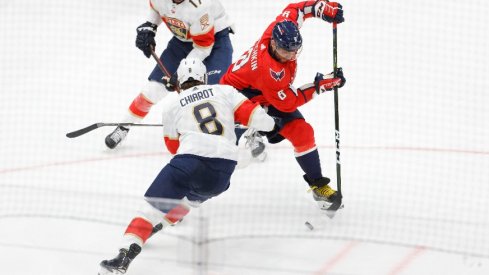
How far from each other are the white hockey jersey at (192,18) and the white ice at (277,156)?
2.50 ft

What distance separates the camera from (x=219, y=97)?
3738 mm

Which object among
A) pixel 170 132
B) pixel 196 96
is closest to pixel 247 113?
pixel 196 96

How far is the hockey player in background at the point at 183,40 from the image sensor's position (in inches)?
187

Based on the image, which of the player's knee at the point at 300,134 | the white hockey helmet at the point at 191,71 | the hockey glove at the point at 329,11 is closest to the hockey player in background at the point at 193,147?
the white hockey helmet at the point at 191,71

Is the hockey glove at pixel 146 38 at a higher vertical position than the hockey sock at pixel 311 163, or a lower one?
higher

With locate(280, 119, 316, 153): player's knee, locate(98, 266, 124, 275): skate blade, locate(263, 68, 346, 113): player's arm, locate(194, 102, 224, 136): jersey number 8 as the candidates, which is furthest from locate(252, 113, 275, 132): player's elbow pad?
locate(98, 266, 124, 275): skate blade

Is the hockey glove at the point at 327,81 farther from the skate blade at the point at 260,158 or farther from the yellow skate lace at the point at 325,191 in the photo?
the skate blade at the point at 260,158

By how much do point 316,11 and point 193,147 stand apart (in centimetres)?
123

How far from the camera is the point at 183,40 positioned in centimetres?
493

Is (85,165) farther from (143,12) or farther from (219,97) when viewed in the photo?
(143,12)

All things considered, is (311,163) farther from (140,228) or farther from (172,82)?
(140,228)

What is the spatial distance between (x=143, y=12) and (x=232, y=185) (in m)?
3.26

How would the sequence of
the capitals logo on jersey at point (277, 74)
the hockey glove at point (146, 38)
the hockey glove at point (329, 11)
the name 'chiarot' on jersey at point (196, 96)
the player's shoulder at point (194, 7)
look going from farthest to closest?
the hockey glove at point (146, 38) → the player's shoulder at point (194, 7) → the hockey glove at point (329, 11) → the capitals logo on jersey at point (277, 74) → the name 'chiarot' on jersey at point (196, 96)

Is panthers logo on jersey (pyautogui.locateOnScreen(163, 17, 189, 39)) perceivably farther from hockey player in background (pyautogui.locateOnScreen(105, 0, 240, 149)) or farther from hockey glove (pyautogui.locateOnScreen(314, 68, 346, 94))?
hockey glove (pyautogui.locateOnScreen(314, 68, 346, 94))
